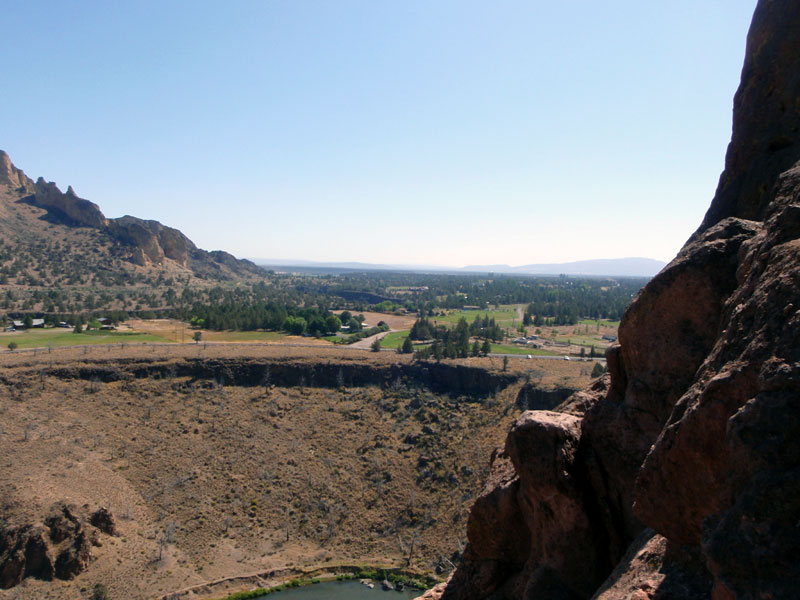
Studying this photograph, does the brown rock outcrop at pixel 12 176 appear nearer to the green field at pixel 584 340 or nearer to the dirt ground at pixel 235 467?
the dirt ground at pixel 235 467

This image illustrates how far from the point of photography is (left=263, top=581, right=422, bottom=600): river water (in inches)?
1444

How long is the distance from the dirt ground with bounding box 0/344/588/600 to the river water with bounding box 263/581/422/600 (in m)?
2.34

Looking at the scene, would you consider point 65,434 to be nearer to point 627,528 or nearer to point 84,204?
point 627,528

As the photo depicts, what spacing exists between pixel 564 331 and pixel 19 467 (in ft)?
370

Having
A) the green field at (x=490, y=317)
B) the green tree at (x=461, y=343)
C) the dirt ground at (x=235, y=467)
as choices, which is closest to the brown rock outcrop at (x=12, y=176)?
the dirt ground at (x=235, y=467)

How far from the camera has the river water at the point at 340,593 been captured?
3669 cm

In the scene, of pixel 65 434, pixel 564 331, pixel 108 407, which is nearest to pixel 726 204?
pixel 65 434

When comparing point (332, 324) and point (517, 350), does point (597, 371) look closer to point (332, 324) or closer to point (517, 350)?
point (517, 350)

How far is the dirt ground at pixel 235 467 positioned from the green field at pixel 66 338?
12484mm

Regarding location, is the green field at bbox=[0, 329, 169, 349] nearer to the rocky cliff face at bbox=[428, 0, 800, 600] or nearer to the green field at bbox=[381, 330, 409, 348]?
the green field at bbox=[381, 330, 409, 348]

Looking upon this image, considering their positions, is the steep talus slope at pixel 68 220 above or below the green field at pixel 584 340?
above

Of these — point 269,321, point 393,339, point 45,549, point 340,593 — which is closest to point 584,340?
point 393,339

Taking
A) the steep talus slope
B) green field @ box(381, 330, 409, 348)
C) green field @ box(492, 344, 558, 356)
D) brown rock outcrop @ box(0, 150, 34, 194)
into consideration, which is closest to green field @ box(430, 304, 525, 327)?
green field @ box(381, 330, 409, 348)

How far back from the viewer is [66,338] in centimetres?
8062
